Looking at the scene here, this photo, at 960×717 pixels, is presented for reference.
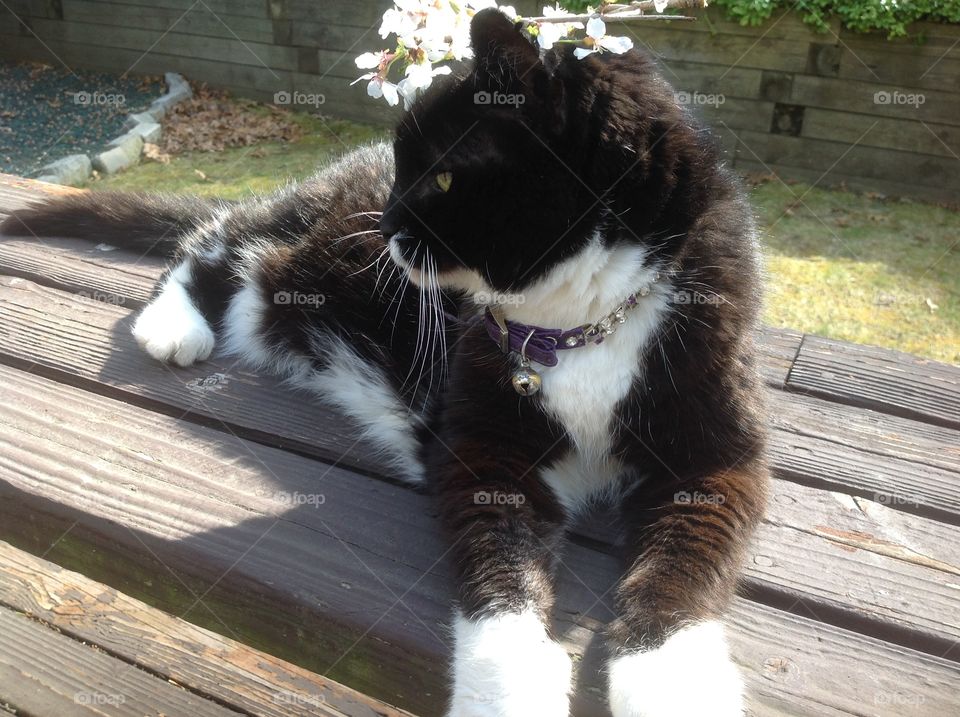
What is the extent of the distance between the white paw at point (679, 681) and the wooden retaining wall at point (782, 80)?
3.42 metres

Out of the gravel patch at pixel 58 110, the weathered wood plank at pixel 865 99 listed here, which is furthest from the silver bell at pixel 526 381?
the gravel patch at pixel 58 110

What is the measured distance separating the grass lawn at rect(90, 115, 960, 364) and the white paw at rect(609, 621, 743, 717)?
7.65 feet

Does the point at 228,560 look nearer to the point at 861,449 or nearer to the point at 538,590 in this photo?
the point at 538,590

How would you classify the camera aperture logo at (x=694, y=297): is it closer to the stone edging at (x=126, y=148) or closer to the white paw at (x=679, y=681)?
the white paw at (x=679, y=681)

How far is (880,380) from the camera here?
1854 mm

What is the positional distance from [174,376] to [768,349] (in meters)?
1.43

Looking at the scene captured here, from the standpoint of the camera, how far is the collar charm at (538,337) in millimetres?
1446

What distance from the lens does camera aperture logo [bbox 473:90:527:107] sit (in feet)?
4.46

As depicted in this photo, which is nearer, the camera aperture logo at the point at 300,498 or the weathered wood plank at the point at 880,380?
the camera aperture logo at the point at 300,498

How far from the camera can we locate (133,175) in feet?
17.2

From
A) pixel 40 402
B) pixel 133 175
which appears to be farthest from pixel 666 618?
pixel 133 175

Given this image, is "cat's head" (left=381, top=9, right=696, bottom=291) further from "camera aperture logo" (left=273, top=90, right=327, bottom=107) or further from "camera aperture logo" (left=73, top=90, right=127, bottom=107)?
"camera aperture logo" (left=73, top=90, right=127, bottom=107)

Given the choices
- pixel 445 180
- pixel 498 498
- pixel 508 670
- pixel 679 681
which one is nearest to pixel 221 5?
pixel 445 180

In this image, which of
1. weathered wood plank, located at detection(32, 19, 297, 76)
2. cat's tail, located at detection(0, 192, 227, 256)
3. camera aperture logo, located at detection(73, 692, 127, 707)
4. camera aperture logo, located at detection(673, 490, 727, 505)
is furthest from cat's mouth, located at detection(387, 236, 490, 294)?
weathered wood plank, located at detection(32, 19, 297, 76)
